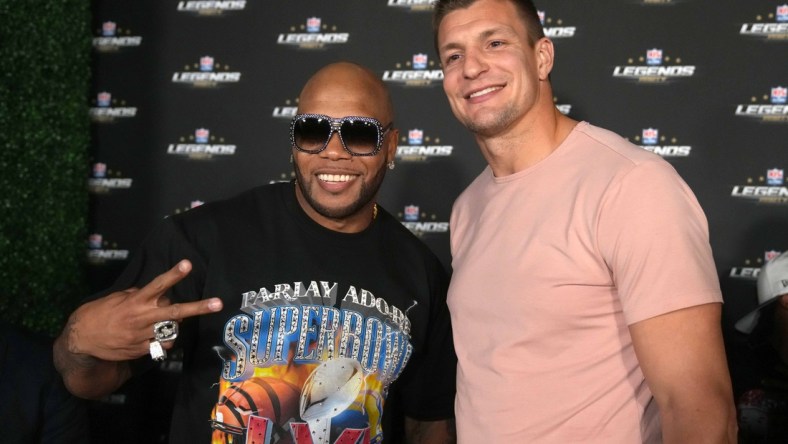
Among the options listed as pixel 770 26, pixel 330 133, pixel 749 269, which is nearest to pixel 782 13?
pixel 770 26

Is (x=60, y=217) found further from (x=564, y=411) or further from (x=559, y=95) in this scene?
(x=564, y=411)

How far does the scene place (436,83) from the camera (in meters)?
3.42

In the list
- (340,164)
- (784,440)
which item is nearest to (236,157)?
(340,164)

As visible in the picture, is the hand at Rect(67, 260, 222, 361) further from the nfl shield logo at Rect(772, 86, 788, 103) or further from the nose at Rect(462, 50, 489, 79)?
the nfl shield logo at Rect(772, 86, 788, 103)

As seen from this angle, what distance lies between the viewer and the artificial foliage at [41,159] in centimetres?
303

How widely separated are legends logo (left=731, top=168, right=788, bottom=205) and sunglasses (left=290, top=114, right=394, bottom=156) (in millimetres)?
1912

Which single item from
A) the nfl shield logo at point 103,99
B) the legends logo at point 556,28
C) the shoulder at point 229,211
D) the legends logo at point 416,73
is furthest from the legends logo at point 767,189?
the nfl shield logo at point 103,99

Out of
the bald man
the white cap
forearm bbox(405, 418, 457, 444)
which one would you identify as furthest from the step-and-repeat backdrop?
the bald man

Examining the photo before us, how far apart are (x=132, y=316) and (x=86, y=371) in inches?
10.8

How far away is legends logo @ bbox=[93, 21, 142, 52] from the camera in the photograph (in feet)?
12.1

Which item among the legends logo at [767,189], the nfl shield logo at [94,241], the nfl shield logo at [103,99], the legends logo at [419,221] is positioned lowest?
the nfl shield logo at [94,241]

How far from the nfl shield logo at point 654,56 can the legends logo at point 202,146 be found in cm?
189

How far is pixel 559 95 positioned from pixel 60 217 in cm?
220

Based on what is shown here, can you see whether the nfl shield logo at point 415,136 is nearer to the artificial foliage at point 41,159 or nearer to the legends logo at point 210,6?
the legends logo at point 210,6
